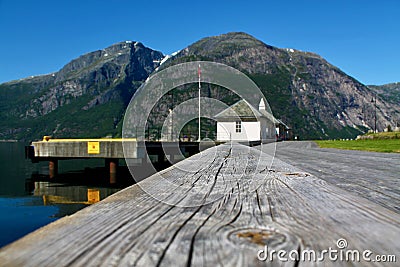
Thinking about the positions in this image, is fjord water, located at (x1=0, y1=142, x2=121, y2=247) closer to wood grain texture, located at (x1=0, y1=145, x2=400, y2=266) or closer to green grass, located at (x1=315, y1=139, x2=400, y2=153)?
wood grain texture, located at (x1=0, y1=145, x2=400, y2=266)

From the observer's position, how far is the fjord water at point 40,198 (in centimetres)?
1160

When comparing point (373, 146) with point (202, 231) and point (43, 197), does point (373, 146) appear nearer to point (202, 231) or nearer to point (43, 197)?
point (43, 197)

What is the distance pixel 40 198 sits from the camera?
1742cm

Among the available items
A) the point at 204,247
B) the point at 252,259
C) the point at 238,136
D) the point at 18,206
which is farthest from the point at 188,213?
the point at 238,136

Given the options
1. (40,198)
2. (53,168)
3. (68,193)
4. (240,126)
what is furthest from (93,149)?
(240,126)

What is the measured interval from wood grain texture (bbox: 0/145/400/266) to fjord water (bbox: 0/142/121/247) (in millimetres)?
9086

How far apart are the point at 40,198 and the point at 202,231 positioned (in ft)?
60.3

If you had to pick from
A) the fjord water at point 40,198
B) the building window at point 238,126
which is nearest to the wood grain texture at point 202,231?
the fjord water at point 40,198

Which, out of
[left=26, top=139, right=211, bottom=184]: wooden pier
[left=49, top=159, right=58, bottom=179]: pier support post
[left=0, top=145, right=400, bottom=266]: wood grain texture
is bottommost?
[left=49, top=159, right=58, bottom=179]: pier support post

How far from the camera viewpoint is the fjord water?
11.6 meters

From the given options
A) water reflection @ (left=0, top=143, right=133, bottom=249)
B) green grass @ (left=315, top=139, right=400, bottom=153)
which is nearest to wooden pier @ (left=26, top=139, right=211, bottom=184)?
water reflection @ (left=0, top=143, right=133, bottom=249)

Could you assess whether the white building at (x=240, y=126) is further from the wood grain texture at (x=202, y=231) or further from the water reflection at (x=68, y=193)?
the wood grain texture at (x=202, y=231)

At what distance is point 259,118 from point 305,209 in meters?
39.5

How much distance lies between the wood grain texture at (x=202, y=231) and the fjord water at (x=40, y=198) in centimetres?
909
